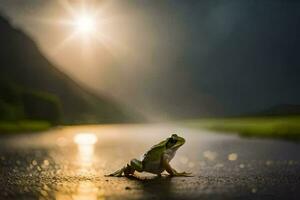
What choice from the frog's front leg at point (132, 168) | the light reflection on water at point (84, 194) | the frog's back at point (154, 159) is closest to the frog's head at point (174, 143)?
the frog's back at point (154, 159)

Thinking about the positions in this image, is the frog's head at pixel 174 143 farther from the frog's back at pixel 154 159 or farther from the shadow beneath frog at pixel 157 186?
the shadow beneath frog at pixel 157 186

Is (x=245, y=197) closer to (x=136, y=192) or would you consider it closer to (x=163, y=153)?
(x=136, y=192)

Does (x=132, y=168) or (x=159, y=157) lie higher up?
(x=132, y=168)

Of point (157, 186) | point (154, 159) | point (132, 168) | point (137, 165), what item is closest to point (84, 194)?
point (157, 186)

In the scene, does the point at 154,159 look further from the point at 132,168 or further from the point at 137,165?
the point at 132,168

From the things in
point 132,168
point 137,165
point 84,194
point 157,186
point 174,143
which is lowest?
point 84,194

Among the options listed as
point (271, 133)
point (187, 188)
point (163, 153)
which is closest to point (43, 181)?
point (163, 153)

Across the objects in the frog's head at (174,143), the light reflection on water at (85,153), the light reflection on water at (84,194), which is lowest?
the light reflection on water at (84,194)

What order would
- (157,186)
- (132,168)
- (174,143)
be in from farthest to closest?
(132,168)
(174,143)
(157,186)

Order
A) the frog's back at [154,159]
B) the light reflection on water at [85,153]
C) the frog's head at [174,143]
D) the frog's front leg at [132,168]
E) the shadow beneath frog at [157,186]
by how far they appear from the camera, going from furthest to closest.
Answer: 1. the light reflection on water at [85,153]
2. the frog's front leg at [132,168]
3. the frog's head at [174,143]
4. the frog's back at [154,159]
5. the shadow beneath frog at [157,186]

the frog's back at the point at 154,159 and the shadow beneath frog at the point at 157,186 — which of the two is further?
the frog's back at the point at 154,159
